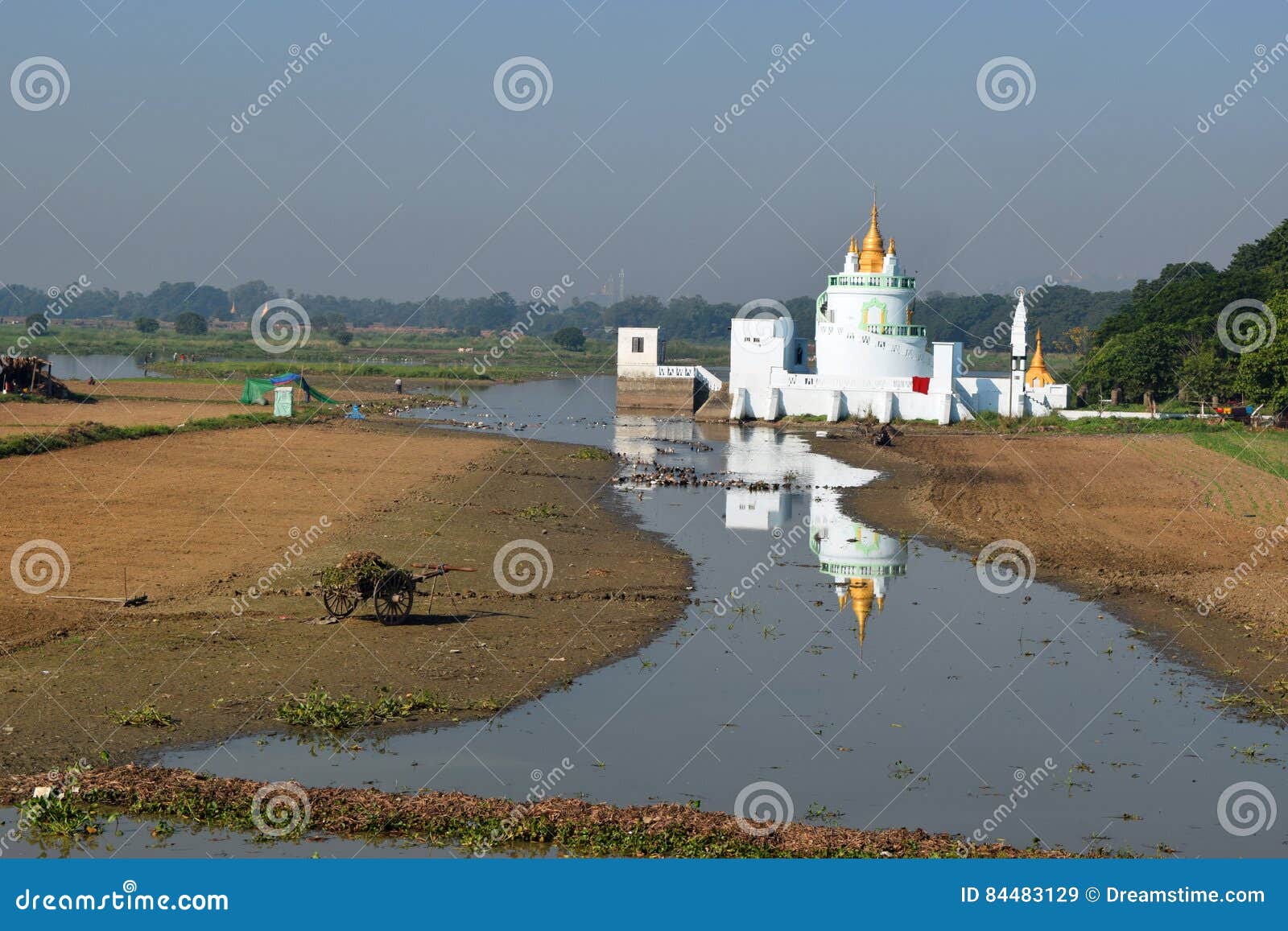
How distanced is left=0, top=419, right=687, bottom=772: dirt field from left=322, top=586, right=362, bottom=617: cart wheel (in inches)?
8.0

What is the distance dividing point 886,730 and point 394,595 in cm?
614

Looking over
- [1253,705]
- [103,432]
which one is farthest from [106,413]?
[1253,705]

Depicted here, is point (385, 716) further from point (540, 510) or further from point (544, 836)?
point (540, 510)

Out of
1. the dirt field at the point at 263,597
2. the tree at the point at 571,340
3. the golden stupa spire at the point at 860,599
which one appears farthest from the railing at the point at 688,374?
the tree at the point at 571,340

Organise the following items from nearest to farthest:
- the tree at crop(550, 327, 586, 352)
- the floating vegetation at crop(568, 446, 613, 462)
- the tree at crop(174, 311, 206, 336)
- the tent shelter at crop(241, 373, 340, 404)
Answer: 1. the floating vegetation at crop(568, 446, 613, 462)
2. the tent shelter at crop(241, 373, 340, 404)
3. the tree at crop(550, 327, 586, 352)
4. the tree at crop(174, 311, 206, 336)

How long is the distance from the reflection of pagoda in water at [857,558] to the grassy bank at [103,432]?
17.7 m

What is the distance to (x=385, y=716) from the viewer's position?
12.7m

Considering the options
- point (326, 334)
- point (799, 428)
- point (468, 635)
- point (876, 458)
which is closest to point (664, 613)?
point (468, 635)

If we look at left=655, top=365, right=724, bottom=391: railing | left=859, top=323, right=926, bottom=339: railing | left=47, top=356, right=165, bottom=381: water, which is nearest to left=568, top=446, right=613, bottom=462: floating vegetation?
left=859, top=323, right=926, bottom=339: railing

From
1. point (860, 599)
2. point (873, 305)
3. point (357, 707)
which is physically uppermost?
point (873, 305)

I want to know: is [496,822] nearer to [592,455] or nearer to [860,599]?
[860,599]

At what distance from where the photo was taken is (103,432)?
35.3m

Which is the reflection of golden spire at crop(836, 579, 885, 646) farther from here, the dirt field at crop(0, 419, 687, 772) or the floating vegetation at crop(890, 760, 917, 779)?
the floating vegetation at crop(890, 760, 917, 779)

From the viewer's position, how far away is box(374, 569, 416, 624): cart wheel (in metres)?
15.7
